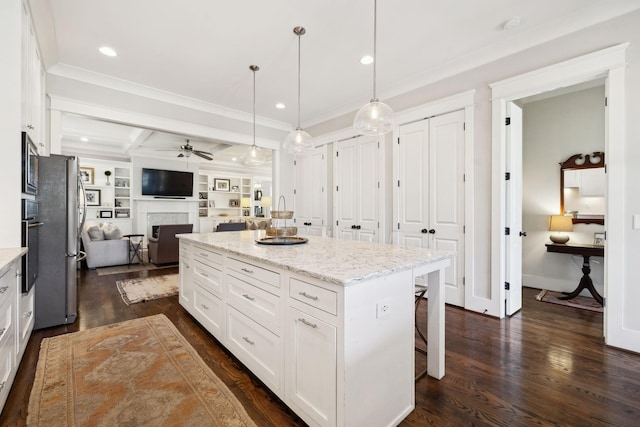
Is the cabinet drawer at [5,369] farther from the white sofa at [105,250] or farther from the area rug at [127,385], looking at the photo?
the white sofa at [105,250]

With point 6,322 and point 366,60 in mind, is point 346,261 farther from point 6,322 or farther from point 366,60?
Answer: point 366,60

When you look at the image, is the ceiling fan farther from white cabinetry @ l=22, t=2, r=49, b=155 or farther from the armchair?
white cabinetry @ l=22, t=2, r=49, b=155

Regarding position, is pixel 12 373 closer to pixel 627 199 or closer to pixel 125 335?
pixel 125 335

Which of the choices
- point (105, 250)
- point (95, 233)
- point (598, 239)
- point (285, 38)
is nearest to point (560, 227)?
point (598, 239)

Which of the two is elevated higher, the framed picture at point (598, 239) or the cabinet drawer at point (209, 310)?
the framed picture at point (598, 239)

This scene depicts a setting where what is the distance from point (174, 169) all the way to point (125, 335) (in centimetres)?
690

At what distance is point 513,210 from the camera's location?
123 inches

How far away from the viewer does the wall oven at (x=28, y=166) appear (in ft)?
6.98

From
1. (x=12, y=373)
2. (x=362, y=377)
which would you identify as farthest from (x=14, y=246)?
(x=362, y=377)

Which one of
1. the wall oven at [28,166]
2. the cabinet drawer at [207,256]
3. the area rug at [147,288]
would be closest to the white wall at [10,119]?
the wall oven at [28,166]

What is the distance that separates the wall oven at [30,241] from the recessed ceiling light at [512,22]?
4308 mm

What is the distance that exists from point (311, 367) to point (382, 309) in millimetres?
459

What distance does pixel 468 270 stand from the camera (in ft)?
10.7

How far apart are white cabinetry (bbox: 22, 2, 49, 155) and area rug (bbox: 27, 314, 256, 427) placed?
70.9 inches
